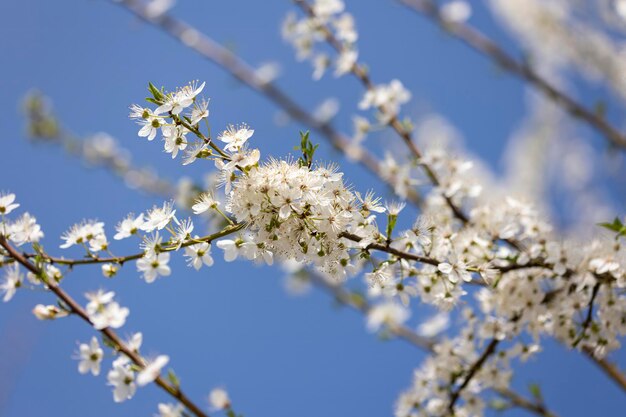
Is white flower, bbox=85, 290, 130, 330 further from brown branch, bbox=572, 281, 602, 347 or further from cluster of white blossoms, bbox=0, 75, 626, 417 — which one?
brown branch, bbox=572, 281, 602, 347

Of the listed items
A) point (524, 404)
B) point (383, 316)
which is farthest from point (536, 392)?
point (383, 316)

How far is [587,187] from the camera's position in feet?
32.8

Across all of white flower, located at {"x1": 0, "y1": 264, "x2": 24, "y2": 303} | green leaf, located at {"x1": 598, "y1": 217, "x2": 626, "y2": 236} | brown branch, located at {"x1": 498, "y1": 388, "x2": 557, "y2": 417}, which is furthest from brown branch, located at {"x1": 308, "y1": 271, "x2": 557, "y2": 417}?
white flower, located at {"x1": 0, "y1": 264, "x2": 24, "y2": 303}

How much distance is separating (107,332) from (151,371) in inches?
8.5

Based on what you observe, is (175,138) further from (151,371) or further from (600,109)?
(600,109)

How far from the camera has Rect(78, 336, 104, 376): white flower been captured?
2146mm

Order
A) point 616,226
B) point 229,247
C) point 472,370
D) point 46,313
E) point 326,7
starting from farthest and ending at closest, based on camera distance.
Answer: point 326,7 → point 472,370 → point 616,226 → point 46,313 → point 229,247

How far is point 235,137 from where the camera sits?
75.0 inches

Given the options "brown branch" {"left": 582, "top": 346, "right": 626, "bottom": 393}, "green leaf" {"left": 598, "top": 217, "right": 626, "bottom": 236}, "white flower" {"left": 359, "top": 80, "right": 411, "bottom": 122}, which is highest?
"white flower" {"left": 359, "top": 80, "right": 411, "bottom": 122}

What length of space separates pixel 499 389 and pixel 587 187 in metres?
7.93

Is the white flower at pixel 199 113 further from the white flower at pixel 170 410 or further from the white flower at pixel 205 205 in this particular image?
the white flower at pixel 170 410

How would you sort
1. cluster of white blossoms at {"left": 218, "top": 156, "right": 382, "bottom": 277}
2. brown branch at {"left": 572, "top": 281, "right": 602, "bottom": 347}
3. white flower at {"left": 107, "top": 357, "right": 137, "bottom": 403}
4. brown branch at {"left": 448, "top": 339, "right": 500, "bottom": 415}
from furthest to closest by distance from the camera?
brown branch at {"left": 448, "top": 339, "right": 500, "bottom": 415}
brown branch at {"left": 572, "top": 281, "right": 602, "bottom": 347}
white flower at {"left": 107, "top": 357, "right": 137, "bottom": 403}
cluster of white blossoms at {"left": 218, "top": 156, "right": 382, "bottom": 277}

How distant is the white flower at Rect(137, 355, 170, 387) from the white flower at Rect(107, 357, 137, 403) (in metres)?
0.05

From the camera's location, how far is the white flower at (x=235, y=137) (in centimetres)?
188
